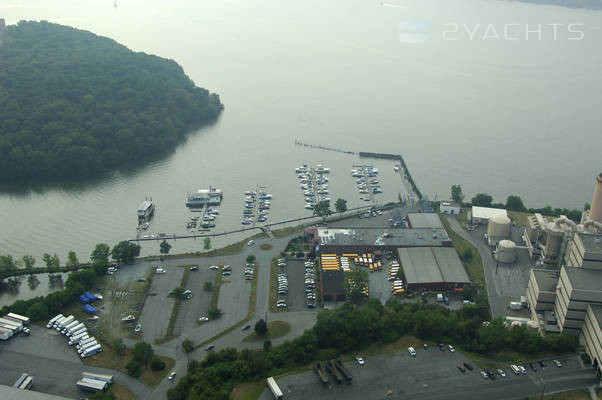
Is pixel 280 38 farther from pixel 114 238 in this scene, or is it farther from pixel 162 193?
pixel 114 238

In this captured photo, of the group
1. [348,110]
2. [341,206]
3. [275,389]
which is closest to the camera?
[275,389]

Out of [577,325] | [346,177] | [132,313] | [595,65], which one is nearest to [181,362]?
[132,313]

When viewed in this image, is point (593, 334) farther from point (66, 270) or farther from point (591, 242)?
point (66, 270)

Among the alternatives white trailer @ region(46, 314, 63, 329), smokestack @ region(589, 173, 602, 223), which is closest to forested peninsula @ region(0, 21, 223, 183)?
white trailer @ region(46, 314, 63, 329)

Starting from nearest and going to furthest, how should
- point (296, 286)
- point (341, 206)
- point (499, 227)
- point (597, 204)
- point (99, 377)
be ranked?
point (99, 377)
point (296, 286)
point (597, 204)
point (499, 227)
point (341, 206)

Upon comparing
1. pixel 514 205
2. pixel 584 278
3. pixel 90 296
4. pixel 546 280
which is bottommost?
pixel 90 296

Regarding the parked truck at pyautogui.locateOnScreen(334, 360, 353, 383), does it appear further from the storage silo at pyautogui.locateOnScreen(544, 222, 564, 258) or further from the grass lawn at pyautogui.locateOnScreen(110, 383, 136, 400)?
the storage silo at pyautogui.locateOnScreen(544, 222, 564, 258)

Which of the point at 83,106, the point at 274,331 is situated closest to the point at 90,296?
the point at 274,331
